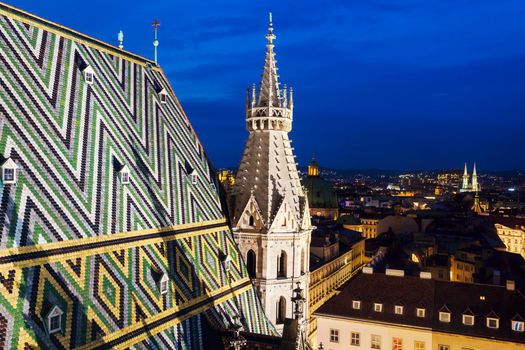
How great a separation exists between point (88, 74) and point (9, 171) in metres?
5.98

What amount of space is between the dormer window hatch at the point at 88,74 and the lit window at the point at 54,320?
8159 mm

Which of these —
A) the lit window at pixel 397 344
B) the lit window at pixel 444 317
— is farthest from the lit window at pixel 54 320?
the lit window at pixel 444 317

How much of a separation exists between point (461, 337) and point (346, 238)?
188 feet

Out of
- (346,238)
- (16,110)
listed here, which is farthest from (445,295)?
(346,238)

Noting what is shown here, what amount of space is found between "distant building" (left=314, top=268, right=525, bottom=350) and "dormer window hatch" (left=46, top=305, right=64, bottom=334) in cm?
2598

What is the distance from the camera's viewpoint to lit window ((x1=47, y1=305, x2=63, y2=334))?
12133mm

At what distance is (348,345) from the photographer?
3597 cm

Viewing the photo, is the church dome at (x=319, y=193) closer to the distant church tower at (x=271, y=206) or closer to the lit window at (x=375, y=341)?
the lit window at (x=375, y=341)

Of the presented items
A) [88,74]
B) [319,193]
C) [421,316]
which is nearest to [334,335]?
[421,316]

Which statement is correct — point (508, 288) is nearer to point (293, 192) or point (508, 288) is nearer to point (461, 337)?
point (461, 337)

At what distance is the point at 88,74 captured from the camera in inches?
695

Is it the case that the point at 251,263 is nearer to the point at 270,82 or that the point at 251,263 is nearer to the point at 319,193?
the point at 270,82

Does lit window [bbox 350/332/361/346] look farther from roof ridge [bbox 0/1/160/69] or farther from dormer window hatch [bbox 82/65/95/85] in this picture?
dormer window hatch [bbox 82/65/95/85]

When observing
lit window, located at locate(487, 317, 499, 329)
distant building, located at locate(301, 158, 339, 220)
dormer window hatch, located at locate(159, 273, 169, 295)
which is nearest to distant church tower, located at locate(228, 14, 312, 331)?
dormer window hatch, located at locate(159, 273, 169, 295)
